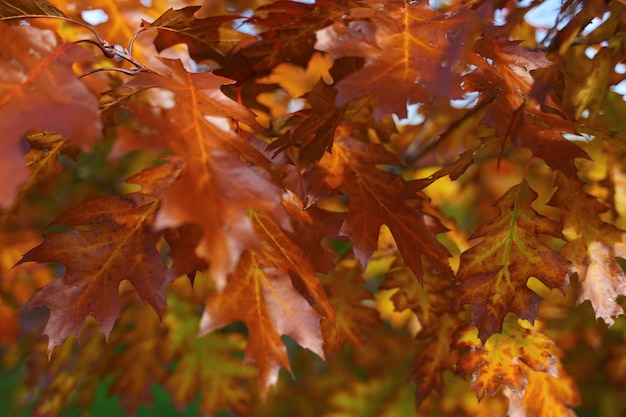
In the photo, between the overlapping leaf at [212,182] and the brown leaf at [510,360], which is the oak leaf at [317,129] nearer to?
the overlapping leaf at [212,182]

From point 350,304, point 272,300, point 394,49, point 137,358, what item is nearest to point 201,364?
point 137,358

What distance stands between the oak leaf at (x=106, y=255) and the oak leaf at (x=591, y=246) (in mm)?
763

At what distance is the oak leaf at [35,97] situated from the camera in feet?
2.27

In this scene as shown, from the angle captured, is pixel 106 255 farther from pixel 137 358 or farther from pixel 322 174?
pixel 137 358

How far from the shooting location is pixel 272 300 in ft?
3.36

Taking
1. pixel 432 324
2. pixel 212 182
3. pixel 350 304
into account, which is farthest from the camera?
pixel 350 304

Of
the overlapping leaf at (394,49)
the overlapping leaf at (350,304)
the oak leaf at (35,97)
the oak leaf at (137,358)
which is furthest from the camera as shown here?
the oak leaf at (137,358)

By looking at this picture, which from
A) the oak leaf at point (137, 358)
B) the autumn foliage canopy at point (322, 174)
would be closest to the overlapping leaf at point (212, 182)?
the autumn foliage canopy at point (322, 174)

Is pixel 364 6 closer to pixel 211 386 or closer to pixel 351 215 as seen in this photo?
pixel 351 215

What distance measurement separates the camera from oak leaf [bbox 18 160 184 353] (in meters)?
1.07

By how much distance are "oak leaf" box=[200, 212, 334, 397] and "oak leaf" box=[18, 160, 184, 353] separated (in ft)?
0.50

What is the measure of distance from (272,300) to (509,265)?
0.44 metres

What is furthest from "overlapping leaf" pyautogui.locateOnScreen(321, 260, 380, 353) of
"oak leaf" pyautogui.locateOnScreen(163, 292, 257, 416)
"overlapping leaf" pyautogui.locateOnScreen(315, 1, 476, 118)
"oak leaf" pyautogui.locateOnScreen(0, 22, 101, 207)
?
"oak leaf" pyautogui.locateOnScreen(0, 22, 101, 207)

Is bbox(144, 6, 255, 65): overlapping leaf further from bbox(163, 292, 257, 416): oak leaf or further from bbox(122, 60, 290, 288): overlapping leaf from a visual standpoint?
bbox(163, 292, 257, 416): oak leaf
